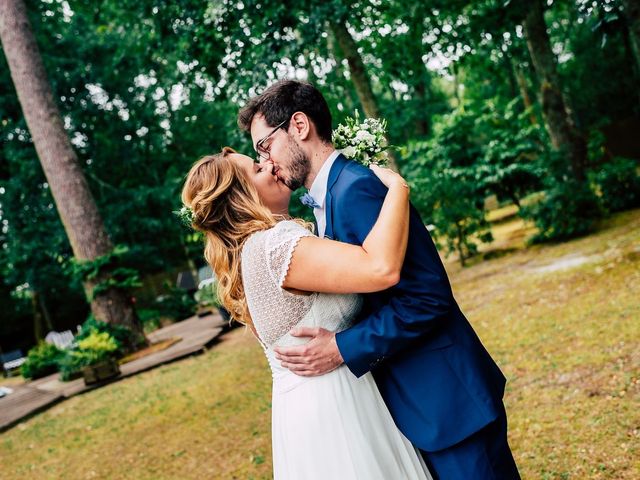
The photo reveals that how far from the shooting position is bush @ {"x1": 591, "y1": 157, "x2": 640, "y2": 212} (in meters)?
12.6

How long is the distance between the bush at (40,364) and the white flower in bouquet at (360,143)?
17.5 metres

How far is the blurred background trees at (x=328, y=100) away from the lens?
8.54 metres

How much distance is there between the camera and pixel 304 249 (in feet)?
6.05

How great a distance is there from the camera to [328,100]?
32.7ft

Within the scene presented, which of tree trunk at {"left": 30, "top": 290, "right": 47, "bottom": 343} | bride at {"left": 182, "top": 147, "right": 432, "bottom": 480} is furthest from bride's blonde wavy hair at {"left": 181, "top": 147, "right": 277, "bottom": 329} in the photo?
tree trunk at {"left": 30, "top": 290, "right": 47, "bottom": 343}

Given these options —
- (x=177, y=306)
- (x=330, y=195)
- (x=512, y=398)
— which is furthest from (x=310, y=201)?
(x=177, y=306)

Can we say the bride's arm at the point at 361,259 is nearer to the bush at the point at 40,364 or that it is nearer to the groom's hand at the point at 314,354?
the groom's hand at the point at 314,354

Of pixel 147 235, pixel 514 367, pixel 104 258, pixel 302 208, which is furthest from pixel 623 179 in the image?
pixel 147 235

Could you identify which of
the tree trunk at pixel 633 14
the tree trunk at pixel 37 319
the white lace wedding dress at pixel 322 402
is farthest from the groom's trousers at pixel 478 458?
the tree trunk at pixel 37 319

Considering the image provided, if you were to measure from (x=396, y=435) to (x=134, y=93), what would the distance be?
2503 centimetres

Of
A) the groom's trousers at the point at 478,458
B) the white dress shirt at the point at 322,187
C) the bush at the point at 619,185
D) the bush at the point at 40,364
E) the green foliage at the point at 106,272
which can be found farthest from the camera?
the bush at the point at 40,364

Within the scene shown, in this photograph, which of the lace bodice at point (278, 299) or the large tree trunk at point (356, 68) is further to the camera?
the large tree trunk at point (356, 68)

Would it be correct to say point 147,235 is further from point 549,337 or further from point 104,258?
point 549,337

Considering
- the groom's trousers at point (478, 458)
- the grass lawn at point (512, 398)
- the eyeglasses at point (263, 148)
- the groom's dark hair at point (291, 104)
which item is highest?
the groom's dark hair at point (291, 104)
